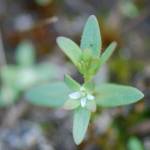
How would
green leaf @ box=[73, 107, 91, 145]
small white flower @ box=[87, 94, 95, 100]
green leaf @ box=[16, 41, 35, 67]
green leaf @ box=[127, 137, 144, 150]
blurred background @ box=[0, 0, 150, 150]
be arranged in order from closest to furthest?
green leaf @ box=[73, 107, 91, 145] < small white flower @ box=[87, 94, 95, 100] < green leaf @ box=[127, 137, 144, 150] < blurred background @ box=[0, 0, 150, 150] < green leaf @ box=[16, 41, 35, 67]

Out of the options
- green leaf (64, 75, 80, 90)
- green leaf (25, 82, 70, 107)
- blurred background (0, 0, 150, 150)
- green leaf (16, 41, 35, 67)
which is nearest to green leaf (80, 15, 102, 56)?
green leaf (64, 75, 80, 90)

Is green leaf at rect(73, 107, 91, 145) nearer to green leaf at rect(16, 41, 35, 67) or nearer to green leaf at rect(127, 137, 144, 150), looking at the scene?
green leaf at rect(127, 137, 144, 150)

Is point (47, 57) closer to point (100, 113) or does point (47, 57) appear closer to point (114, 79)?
point (114, 79)

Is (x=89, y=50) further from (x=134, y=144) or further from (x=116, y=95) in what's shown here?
(x=134, y=144)

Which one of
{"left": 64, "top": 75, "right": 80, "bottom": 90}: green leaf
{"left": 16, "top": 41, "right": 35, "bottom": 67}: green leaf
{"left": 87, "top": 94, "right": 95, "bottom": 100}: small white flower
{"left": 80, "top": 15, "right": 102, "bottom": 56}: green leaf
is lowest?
{"left": 16, "top": 41, "right": 35, "bottom": 67}: green leaf

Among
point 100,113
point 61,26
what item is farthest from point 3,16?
point 100,113

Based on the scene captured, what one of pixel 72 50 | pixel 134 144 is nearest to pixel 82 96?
pixel 72 50
